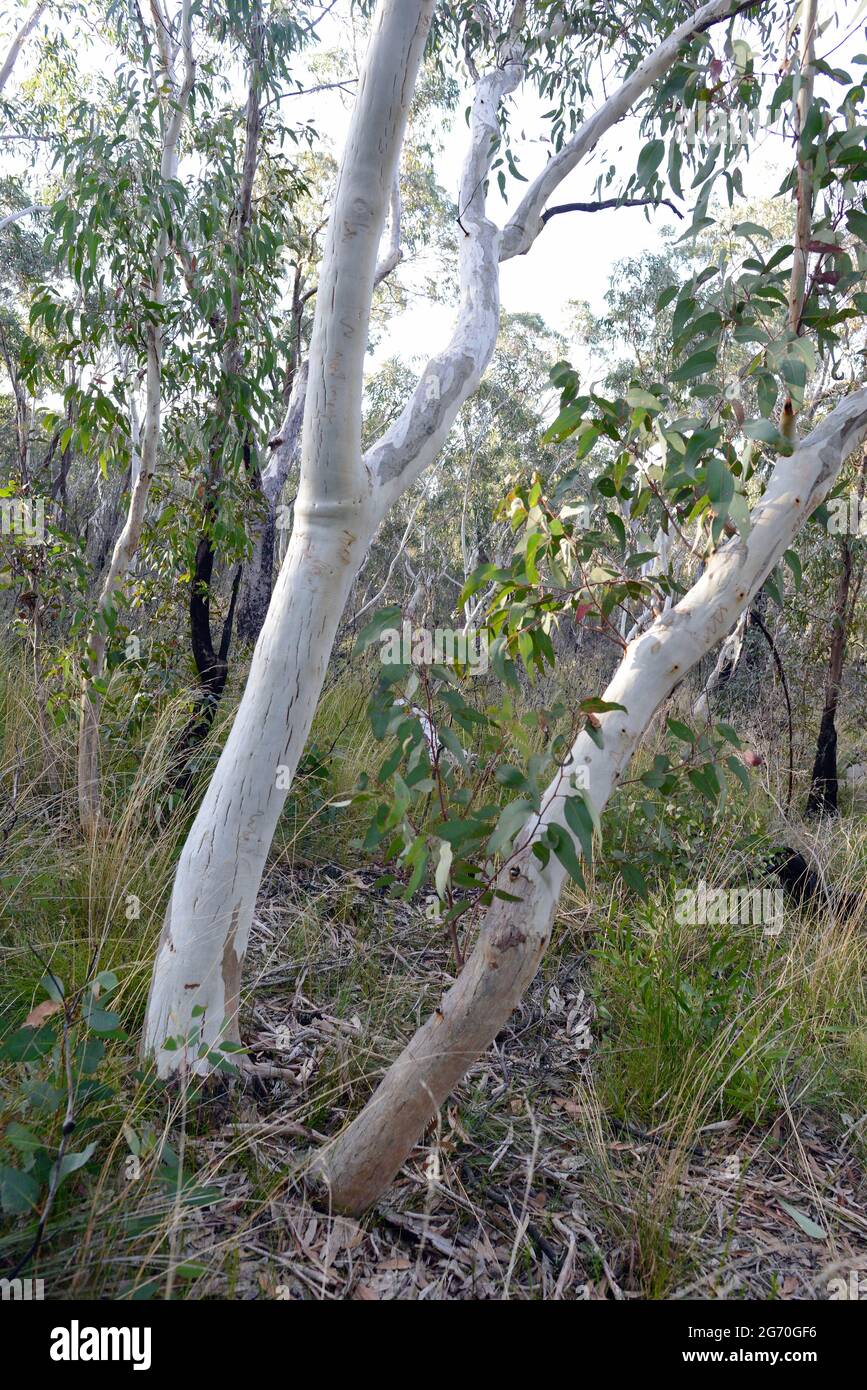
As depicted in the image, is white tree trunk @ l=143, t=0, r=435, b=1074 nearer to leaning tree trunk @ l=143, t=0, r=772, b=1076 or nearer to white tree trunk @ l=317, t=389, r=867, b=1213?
leaning tree trunk @ l=143, t=0, r=772, b=1076

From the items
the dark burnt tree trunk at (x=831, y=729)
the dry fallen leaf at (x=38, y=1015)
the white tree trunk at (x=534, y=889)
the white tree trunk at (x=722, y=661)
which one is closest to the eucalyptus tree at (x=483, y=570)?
the white tree trunk at (x=534, y=889)

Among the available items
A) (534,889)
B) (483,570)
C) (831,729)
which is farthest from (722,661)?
(534,889)

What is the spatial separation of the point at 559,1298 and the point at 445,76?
11013mm

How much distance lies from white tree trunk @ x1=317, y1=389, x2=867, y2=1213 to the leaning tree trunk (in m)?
0.42

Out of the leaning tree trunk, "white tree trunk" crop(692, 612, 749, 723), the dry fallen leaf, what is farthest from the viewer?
"white tree trunk" crop(692, 612, 749, 723)

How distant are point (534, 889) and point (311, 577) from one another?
2.92 ft

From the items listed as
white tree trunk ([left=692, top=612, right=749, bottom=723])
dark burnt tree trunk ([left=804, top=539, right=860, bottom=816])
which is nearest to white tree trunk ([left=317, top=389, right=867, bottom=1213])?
dark burnt tree trunk ([left=804, top=539, right=860, bottom=816])

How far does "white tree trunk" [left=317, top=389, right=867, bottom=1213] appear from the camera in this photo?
171cm

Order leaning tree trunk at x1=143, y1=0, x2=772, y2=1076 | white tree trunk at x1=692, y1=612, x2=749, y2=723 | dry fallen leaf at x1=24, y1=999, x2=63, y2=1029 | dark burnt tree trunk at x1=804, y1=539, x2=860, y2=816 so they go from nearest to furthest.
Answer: dry fallen leaf at x1=24, y1=999, x2=63, y2=1029
leaning tree trunk at x1=143, y1=0, x2=772, y2=1076
dark burnt tree trunk at x1=804, y1=539, x2=860, y2=816
white tree trunk at x1=692, y1=612, x2=749, y2=723

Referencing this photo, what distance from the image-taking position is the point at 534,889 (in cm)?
170

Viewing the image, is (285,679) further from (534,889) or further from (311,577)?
(534,889)

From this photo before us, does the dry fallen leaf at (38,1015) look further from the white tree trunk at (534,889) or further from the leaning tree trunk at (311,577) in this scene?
the white tree trunk at (534,889)

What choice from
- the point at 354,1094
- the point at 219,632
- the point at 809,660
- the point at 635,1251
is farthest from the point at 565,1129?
the point at 809,660

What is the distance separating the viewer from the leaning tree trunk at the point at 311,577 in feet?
6.08
